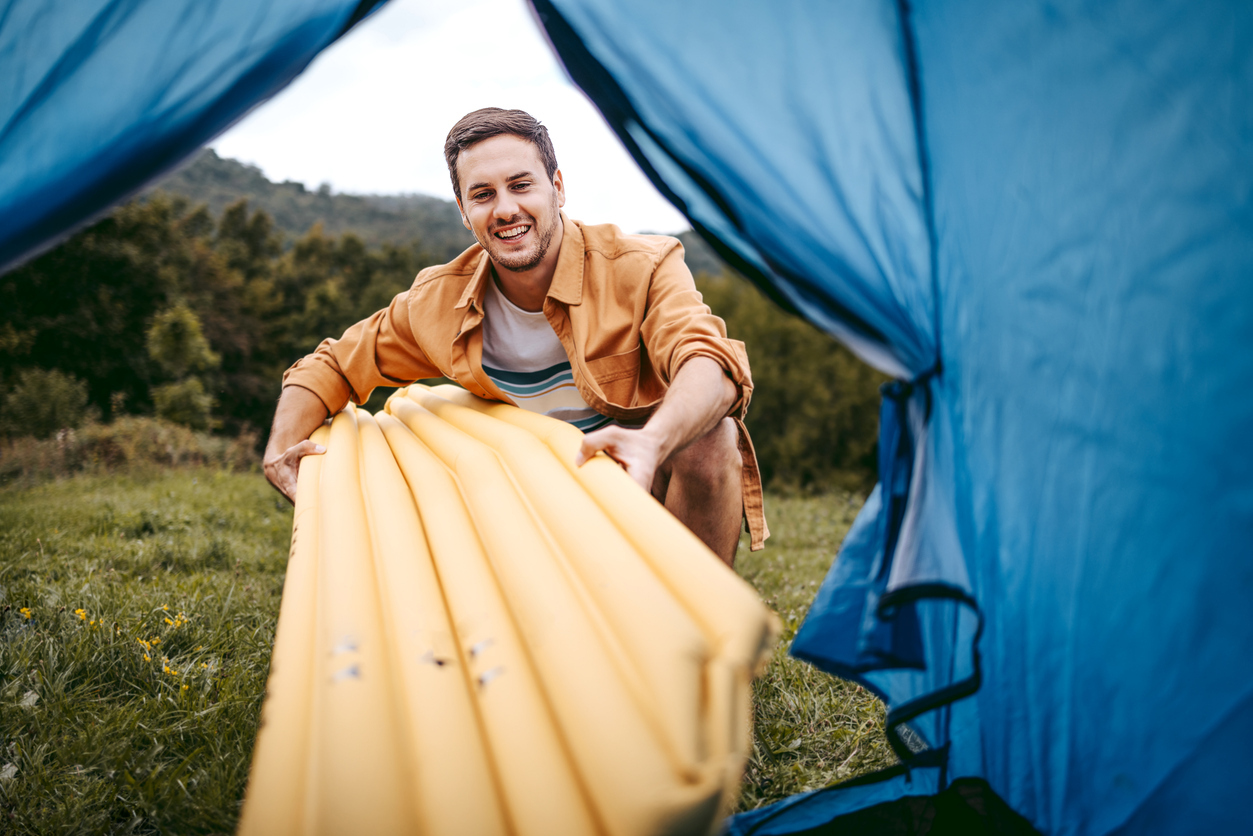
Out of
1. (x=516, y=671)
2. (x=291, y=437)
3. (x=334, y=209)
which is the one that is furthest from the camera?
(x=334, y=209)

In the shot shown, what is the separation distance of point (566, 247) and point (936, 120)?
43.5 inches

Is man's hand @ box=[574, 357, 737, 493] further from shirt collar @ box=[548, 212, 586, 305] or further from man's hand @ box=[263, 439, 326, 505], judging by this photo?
man's hand @ box=[263, 439, 326, 505]

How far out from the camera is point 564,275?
2021 mm

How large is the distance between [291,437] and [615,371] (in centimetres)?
95

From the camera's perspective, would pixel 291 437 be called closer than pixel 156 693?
No

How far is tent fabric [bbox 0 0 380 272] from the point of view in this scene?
1160 millimetres

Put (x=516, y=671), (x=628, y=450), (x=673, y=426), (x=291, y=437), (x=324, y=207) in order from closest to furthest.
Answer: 1. (x=516, y=671)
2. (x=628, y=450)
3. (x=673, y=426)
4. (x=291, y=437)
5. (x=324, y=207)

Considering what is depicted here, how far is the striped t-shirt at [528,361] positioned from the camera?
6.99 ft

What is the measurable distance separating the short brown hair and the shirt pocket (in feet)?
1.90

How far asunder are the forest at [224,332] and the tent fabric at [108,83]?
1103cm

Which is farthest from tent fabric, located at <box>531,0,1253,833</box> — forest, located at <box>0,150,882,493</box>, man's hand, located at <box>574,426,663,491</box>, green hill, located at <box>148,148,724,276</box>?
green hill, located at <box>148,148,724,276</box>

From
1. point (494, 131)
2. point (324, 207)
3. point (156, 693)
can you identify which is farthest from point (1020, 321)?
point (324, 207)

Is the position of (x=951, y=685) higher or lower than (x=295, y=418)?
lower

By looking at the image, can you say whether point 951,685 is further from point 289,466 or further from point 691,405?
point 289,466
